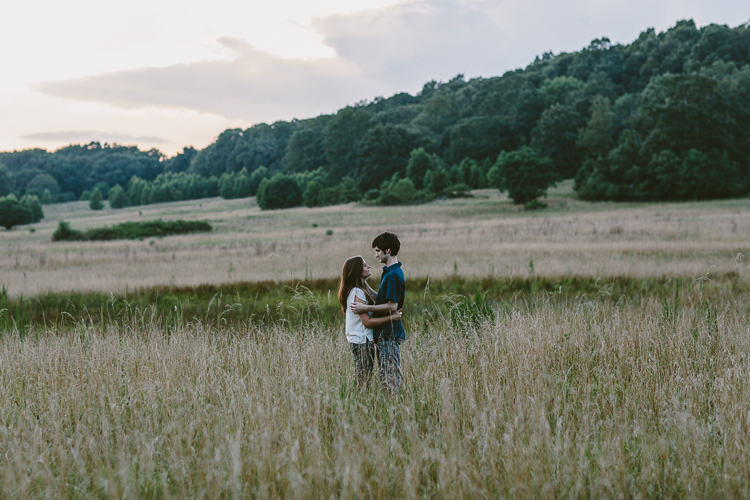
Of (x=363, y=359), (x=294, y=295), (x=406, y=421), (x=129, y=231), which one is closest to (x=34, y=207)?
(x=129, y=231)

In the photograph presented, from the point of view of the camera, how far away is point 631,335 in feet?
20.8

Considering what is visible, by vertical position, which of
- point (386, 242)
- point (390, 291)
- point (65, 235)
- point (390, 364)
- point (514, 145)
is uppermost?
point (514, 145)

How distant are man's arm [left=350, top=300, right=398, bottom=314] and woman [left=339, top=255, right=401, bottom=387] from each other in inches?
2.4

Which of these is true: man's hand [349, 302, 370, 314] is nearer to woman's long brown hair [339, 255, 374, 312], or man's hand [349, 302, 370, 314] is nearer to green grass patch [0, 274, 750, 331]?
woman's long brown hair [339, 255, 374, 312]

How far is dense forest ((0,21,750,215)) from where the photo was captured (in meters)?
59.0

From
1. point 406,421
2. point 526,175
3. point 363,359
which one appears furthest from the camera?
point 526,175

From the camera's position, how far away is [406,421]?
4059 millimetres

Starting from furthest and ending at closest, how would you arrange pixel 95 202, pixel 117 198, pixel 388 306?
pixel 117 198 < pixel 95 202 < pixel 388 306

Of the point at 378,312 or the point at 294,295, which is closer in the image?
the point at 378,312

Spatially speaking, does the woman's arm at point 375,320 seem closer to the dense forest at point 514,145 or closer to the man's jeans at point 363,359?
the man's jeans at point 363,359

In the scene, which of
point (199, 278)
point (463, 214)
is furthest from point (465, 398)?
point (463, 214)

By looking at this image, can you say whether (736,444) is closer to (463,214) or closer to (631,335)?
(631,335)

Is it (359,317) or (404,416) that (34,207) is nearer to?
(359,317)

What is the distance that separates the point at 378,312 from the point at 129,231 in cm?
4214
